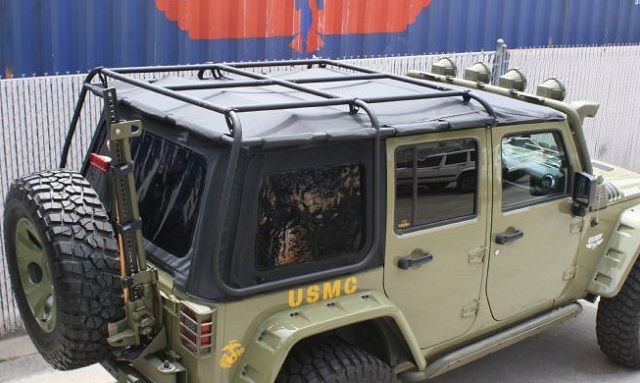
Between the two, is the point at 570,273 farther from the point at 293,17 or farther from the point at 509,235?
the point at 293,17

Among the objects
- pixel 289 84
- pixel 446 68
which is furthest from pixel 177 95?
pixel 446 68

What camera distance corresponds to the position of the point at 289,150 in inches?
131

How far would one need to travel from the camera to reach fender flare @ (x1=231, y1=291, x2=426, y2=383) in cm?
324

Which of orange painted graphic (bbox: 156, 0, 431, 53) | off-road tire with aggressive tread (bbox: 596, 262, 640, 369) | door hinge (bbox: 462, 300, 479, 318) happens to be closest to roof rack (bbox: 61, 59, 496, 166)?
door hinge (bbox: 462, 300, 479, 318)

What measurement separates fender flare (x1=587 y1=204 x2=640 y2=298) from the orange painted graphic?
3.86m

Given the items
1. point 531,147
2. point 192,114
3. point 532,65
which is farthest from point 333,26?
point 192,114

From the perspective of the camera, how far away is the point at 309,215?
3.51m

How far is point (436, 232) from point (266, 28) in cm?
403

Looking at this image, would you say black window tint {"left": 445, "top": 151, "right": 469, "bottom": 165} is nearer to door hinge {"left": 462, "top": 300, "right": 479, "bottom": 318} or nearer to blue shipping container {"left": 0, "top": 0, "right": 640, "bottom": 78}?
door hinge {"left": 462, "top": 300, "right": 479, "bottom": 318}

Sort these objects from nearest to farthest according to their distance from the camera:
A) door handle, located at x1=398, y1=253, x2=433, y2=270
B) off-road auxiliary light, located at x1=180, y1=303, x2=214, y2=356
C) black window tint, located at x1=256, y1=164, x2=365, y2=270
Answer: off-road auxiliary light, located at x1=180, y1=303, x2=214, y2=356, black window tint, located at x1=256, y1=164, x2=365, y2=270, door handle, located at x1=398, y1=253, x2=433, y2=270

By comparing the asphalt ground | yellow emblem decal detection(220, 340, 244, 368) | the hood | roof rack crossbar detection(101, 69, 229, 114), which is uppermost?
roof rack crossbar detection(101, 69, 229, 114)

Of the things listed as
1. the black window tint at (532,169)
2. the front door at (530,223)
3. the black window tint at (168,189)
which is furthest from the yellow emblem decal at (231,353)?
the black window tint at (532,169)

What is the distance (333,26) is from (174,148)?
4.57 metres

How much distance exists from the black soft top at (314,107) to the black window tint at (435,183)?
17 cm
